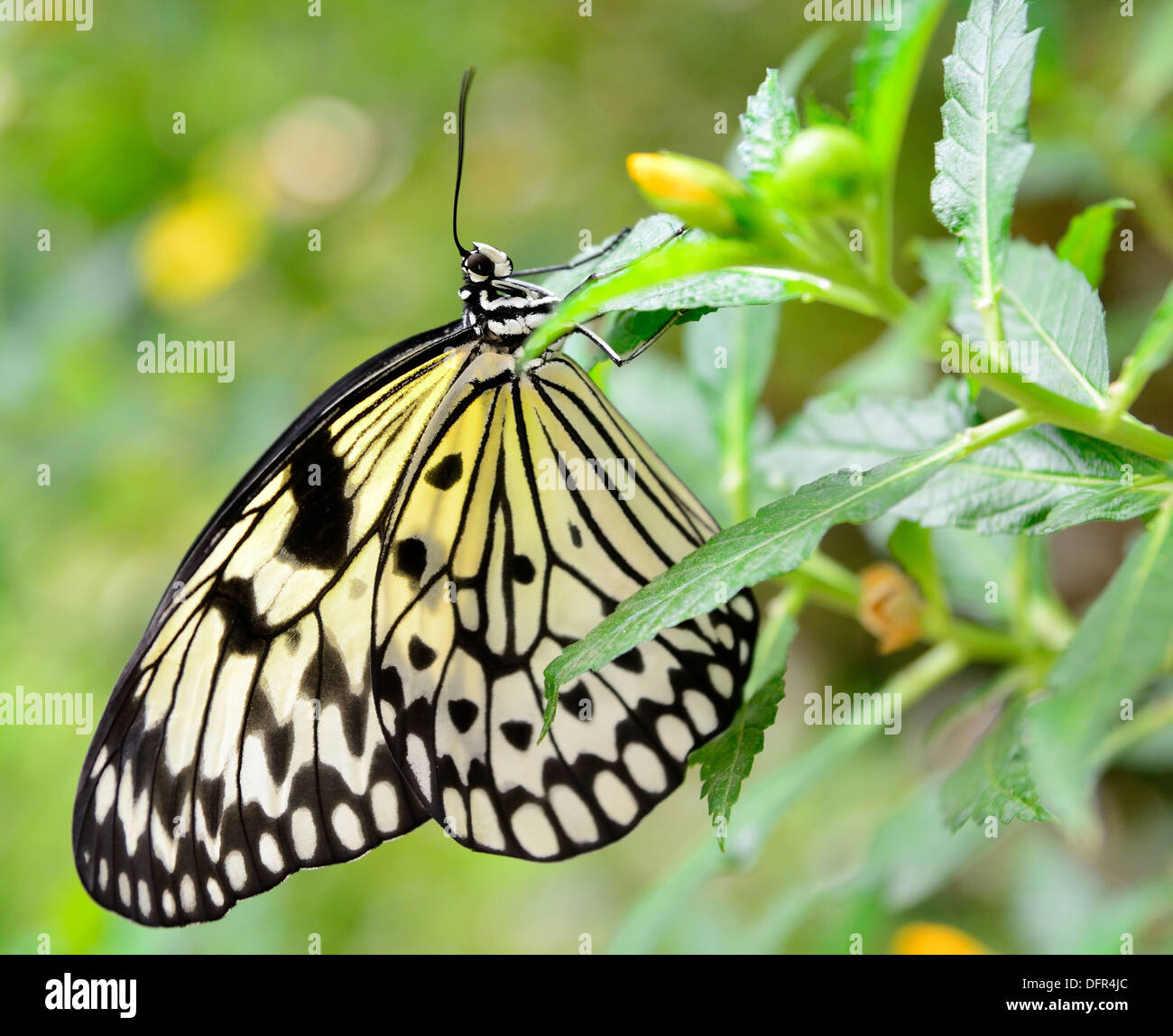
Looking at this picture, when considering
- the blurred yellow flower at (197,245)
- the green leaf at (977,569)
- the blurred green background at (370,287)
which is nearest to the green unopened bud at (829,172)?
the green leaf at (977,569)

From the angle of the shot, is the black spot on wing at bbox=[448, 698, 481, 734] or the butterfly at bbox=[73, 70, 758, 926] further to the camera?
the black spot on wing at bbox=[448, 698, 481, 734]

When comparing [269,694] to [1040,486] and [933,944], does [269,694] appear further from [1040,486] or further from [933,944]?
[933,944]

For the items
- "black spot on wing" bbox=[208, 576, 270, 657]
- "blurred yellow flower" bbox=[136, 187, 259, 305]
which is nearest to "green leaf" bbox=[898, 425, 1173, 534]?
"black spot on wing" bbox=[208, 576, 270, 657]

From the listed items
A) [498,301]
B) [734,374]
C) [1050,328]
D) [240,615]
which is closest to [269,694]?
[240,615]

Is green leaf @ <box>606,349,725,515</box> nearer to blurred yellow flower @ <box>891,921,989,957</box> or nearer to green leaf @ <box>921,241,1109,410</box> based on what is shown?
green leaf @ <box>921,241,1109,410</box>
